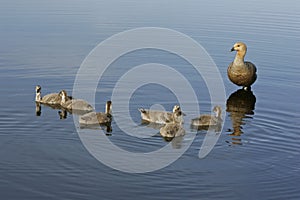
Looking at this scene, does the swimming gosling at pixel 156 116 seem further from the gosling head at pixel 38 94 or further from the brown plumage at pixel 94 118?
the gosling head at pixel 38 94

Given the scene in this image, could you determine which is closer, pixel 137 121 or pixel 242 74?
pixel 137 121

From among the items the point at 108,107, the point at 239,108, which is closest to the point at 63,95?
the point at 108,107

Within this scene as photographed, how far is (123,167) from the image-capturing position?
1134 cm

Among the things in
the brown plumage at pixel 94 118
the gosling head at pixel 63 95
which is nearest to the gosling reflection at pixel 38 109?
the gosling head at pixel 63 95

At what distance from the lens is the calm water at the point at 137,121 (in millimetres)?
10438

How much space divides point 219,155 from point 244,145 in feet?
3.42

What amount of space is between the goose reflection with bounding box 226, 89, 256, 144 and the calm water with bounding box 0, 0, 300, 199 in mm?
34

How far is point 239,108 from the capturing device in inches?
669

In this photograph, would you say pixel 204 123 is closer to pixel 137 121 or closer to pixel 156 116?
pixel 156 116

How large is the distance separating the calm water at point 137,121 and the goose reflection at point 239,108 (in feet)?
0.11

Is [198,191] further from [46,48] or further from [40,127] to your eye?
[46,48]

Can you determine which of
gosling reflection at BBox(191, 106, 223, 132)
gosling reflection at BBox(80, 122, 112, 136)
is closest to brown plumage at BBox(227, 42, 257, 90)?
gosling reflection at BBox(191, 106, 223, 132)

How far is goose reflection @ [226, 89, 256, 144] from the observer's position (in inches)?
563

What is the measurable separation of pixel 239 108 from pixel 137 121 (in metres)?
3.87
